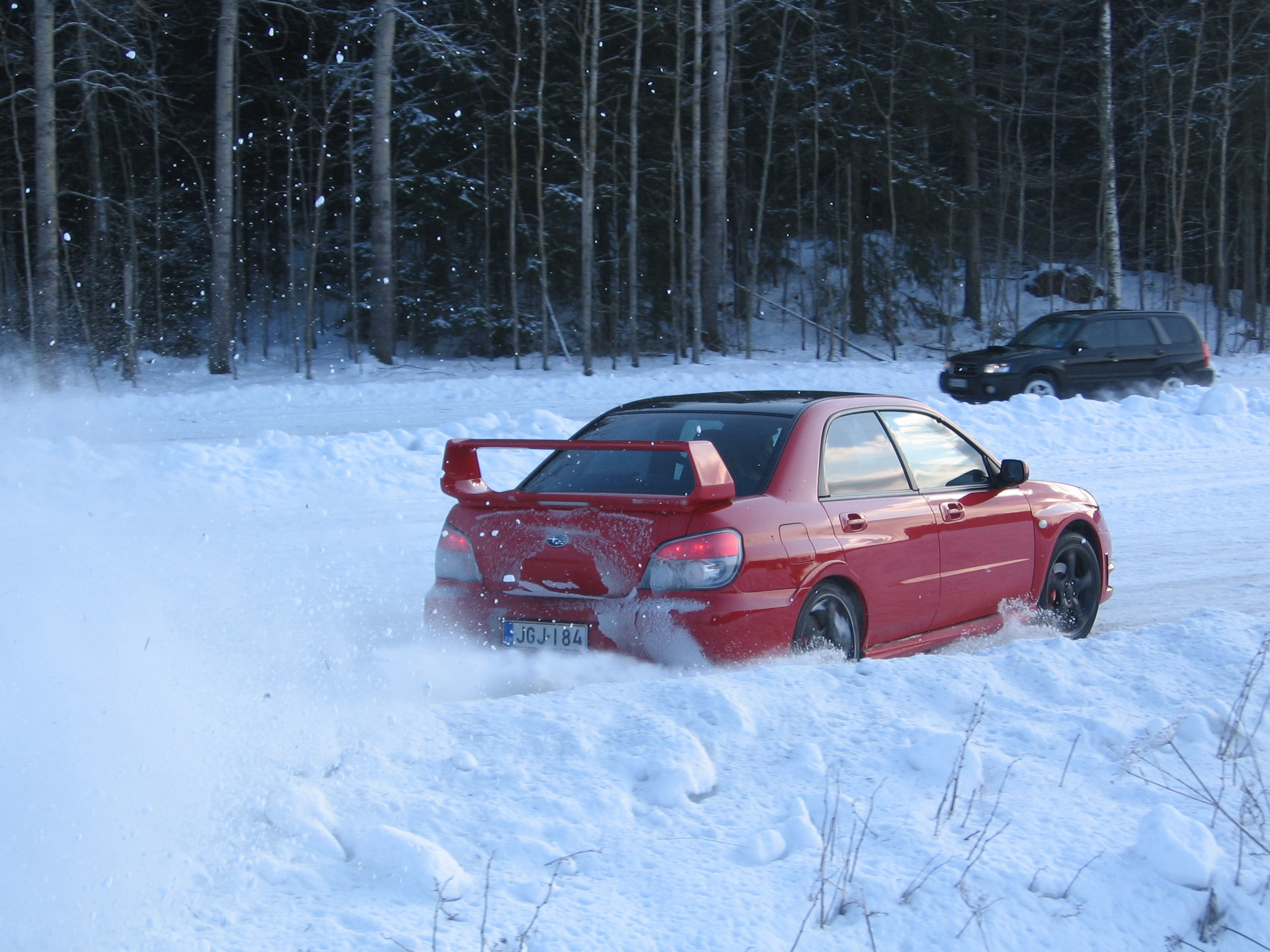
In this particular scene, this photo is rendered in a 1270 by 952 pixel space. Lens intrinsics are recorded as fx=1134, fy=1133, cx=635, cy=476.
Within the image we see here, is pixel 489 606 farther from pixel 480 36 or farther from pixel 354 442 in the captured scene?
pixel 480 36

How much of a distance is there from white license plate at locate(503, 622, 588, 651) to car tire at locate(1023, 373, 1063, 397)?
49.6 feet

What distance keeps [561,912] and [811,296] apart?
33194 millimetres

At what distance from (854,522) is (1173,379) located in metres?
16.4

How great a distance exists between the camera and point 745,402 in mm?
5809

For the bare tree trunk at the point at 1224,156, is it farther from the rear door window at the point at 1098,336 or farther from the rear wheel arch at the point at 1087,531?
the rear wheel arch at the point at 1087,531

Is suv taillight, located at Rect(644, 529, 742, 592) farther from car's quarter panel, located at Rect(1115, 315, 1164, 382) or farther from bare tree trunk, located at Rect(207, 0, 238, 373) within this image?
bare tree trunk, located at Rect(207, 0, 238, 373)

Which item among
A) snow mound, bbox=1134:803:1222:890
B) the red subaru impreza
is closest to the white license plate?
the red subaru impreza

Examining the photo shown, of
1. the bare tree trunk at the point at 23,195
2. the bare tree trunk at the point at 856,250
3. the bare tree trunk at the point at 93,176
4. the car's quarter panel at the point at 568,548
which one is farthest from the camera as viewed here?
the bare tree trunk at the point at 856,250

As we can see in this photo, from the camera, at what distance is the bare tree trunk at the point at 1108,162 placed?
88.9ft

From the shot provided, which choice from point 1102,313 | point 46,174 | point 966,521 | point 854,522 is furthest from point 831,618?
point 46,174

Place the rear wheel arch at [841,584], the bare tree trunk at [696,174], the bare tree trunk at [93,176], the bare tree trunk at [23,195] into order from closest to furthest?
1. the rear wheel arch at [841,584]
2. the bare tree trunk at [23,195]
3. the bare tree trunk at [93,176]
4. the bare tree trunk at [696,174]

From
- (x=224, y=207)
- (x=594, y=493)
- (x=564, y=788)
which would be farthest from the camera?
(x=224, y=207)

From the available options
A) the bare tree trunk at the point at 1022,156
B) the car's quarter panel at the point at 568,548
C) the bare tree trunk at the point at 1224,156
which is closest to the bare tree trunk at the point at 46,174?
the car's quarter panel at the point at 568,548

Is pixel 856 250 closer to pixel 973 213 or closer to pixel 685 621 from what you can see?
pixel 973 213
